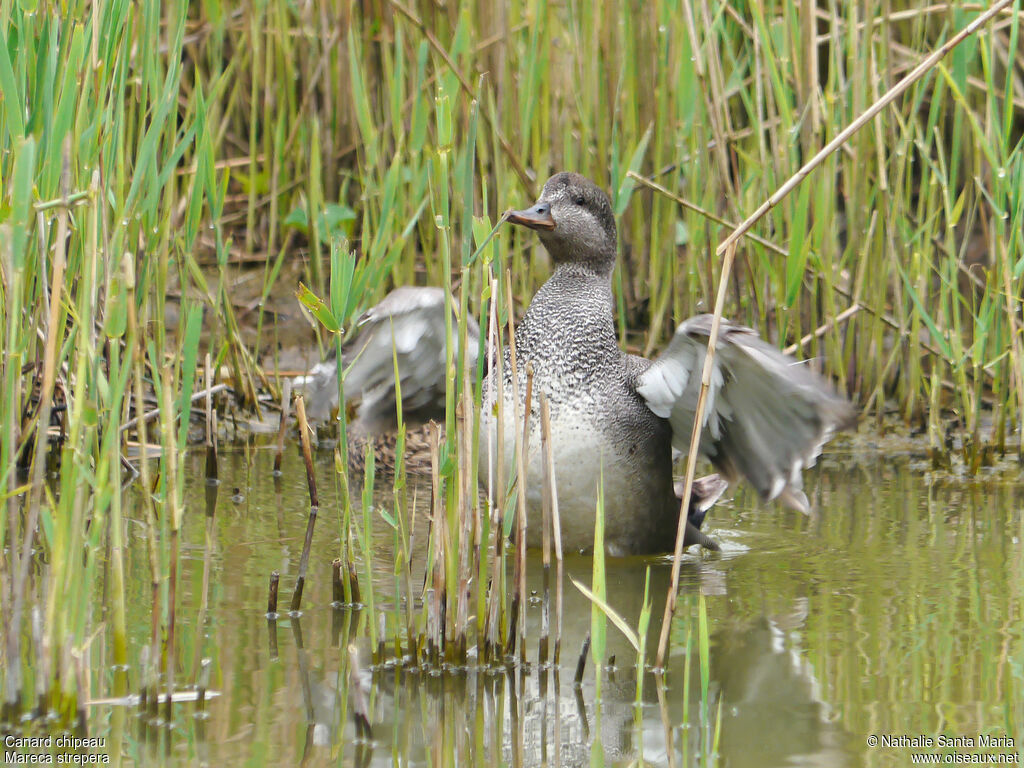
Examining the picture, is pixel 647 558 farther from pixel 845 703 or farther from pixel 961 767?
pixel 961 767

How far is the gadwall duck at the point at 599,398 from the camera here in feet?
11.3

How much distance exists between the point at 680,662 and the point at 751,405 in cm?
88

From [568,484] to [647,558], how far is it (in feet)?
1.46

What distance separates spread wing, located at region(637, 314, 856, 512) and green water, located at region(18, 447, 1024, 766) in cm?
27

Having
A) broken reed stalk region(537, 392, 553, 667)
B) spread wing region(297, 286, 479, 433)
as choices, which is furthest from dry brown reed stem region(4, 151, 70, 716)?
spread wing region(297, 286, 479, 433)

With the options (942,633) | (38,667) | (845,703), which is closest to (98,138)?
(38,667)

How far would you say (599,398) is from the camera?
3.73 meters

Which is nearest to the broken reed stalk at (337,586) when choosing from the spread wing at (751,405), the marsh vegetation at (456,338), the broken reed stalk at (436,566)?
the marsh vegetation at (456,338)

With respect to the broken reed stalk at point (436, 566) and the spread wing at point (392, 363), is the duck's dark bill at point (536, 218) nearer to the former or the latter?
the spread wing at point (392, 363)

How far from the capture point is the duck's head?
4059mm

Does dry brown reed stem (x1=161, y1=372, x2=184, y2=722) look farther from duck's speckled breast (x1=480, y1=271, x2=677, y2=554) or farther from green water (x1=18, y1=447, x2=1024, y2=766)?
duck's speckled breast (x1=480, y1=271, x2=677, y2=554)

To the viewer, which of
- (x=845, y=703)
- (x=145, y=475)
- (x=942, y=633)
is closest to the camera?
(x=145, y=475)

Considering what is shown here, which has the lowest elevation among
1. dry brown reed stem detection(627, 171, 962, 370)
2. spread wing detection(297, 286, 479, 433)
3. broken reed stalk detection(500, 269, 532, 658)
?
broken reed stalk detection(500, 269, 532, 658)

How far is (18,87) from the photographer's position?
2496 millimetres
